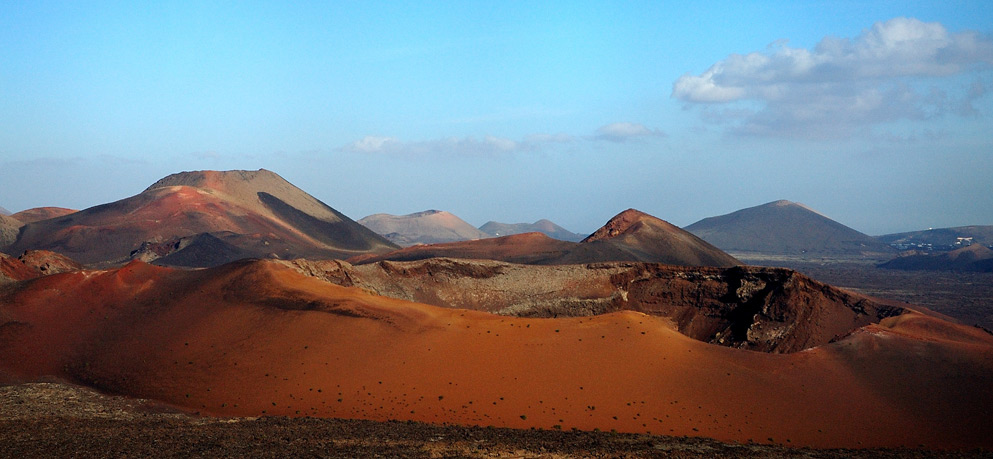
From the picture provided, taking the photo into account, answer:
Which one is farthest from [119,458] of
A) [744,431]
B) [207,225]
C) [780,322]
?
[207,225]

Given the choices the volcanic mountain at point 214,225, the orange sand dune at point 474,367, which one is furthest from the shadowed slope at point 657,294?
the volcanic mountain at point 214,225

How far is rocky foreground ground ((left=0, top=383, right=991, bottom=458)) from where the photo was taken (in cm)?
1389

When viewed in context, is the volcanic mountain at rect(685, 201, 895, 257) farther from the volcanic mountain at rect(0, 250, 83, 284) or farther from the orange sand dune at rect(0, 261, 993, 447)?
the orange sand dune at rect(0, 261, 993, 447)

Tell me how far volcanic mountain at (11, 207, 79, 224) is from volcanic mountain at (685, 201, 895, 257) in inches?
4746

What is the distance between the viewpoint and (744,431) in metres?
19.3

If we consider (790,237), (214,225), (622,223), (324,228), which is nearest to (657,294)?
(622,223)

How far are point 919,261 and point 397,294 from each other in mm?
117883

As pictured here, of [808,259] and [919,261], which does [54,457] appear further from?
[808,259]

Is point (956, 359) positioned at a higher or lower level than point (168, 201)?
lower

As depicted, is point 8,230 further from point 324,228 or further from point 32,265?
point 32,265

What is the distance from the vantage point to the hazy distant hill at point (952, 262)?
116356mm

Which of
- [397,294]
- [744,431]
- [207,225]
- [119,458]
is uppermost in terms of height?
[207,225]

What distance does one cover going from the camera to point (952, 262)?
4801 inches

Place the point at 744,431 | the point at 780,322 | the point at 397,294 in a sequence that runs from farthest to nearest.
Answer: the point at 397,294 → the point at 780,322 → the point at 744,431
